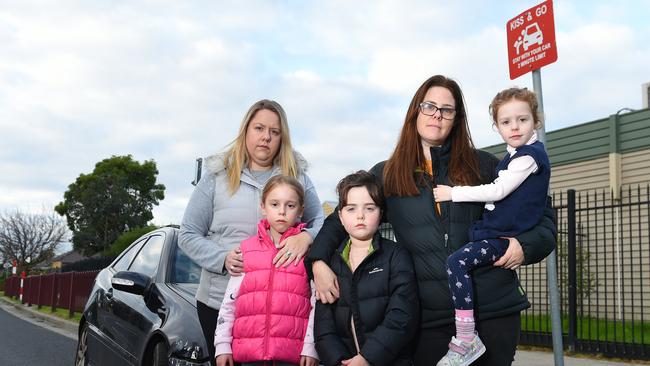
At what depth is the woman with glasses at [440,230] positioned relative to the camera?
260 cm

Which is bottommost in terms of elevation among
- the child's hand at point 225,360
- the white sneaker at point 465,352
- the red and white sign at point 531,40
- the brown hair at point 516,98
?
the child's hand at point 225,360

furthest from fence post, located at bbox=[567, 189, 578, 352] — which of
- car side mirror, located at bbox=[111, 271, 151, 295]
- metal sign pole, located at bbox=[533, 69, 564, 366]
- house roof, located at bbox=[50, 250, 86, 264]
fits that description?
house roof, located at bbox=[50, 250, 86, 264]

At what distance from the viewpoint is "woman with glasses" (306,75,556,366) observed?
8.54 feet

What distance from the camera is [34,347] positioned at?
35.3ft

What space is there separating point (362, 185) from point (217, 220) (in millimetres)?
951

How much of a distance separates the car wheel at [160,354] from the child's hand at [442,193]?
211 cm

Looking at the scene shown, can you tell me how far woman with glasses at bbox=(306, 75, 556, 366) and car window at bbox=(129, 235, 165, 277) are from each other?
235cm

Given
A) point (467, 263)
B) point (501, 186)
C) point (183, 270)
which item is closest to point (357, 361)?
point (467, 263)

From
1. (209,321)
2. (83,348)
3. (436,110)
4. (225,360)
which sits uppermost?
Result: (436,110)

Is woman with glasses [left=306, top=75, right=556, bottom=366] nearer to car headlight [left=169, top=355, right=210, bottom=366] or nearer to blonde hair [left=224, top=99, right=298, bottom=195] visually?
blonde hair [left=224, top=99, right=298, bottom=195]

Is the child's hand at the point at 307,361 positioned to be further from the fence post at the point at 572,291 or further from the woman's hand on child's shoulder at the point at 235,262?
the fence post at the point at 572,291

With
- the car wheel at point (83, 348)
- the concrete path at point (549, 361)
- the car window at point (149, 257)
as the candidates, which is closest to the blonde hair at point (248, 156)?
the car window at point (149, 257)

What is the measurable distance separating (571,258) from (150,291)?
6861 millimetres

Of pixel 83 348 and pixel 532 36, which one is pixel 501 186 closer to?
pixel 532 36
